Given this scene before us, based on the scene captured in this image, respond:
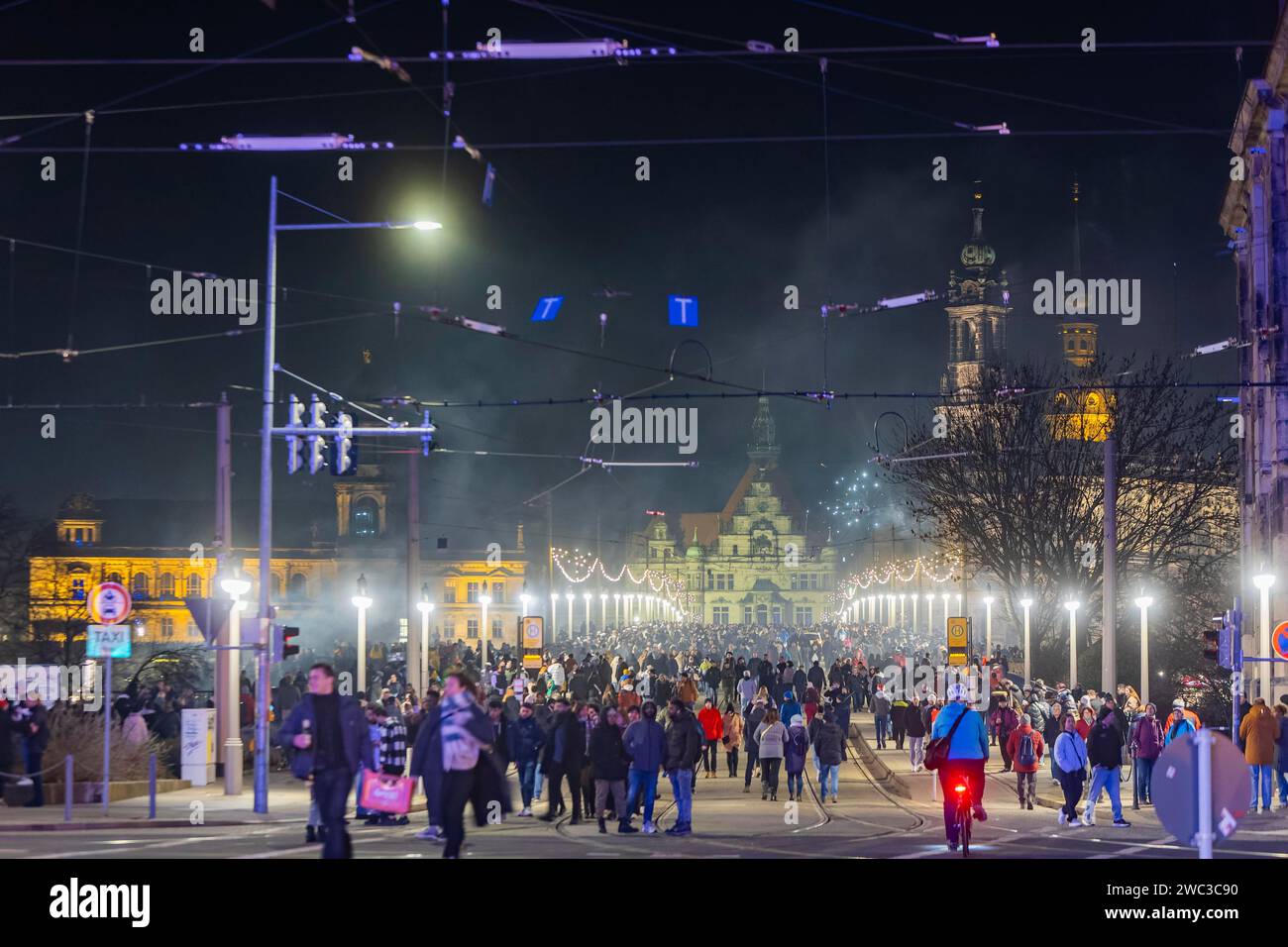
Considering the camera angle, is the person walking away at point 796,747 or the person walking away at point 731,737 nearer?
the person walking away at point 796,747

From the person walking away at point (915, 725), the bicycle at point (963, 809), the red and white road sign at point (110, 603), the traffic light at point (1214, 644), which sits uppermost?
the red and white road sign at point (110, 603)

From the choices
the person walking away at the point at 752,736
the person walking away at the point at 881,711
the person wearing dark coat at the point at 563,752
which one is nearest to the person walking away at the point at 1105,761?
the person wearing dark coat at the point at 563,752

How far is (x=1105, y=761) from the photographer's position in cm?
2531

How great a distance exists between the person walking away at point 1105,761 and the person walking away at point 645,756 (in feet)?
20.0

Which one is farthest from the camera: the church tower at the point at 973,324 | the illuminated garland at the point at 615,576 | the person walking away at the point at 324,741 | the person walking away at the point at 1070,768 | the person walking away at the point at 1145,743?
the church tower at the point at 973,324

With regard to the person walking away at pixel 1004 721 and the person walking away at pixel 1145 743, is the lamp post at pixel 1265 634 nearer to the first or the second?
the person walking away at pixel 1145 743

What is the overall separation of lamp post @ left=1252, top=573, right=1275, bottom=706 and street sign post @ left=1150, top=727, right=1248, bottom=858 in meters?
18.6

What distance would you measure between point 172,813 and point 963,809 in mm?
11833

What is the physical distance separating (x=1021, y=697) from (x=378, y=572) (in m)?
97.8

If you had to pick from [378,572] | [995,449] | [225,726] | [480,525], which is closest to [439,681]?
[225,726]

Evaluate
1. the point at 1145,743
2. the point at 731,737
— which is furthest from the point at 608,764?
the point at 731,737

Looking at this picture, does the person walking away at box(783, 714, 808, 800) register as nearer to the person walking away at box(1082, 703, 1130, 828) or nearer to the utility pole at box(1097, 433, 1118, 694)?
the person walking away at box(1082, 703, 1130, 828)

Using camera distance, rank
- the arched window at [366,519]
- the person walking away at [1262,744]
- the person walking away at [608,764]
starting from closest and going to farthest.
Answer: the person walking away at [608,764]
the person walking away at [1262,744]
the arched window at [366,519]

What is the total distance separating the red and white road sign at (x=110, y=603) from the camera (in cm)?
2566
